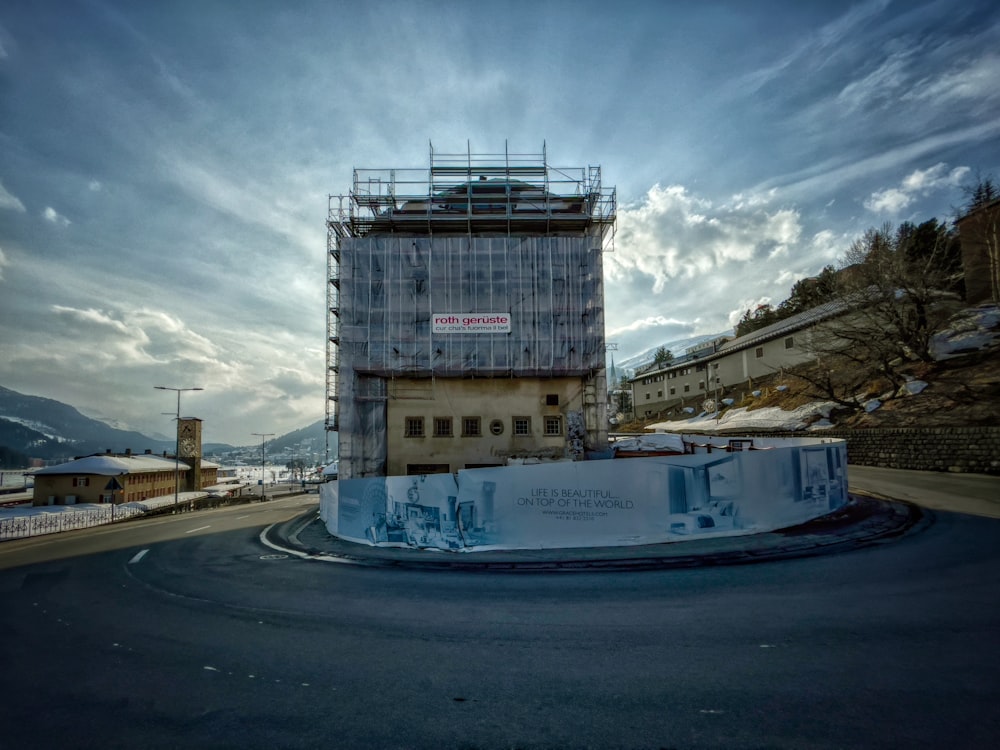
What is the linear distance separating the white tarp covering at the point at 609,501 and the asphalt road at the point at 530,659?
2.38m

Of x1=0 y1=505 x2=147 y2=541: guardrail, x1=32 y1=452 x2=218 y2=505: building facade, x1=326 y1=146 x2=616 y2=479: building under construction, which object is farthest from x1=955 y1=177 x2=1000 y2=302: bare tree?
x1=32 y1=452 x2=218 y2=505: building facade

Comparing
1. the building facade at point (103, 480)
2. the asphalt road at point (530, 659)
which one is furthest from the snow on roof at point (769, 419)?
the building facade at point (103, 480)

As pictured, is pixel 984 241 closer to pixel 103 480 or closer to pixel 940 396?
pixel 940 396

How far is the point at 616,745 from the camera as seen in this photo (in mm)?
4031

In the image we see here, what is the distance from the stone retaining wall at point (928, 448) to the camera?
20453 mm

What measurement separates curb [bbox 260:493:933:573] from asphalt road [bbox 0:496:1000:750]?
0.72 meters

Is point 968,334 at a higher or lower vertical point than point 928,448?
higher

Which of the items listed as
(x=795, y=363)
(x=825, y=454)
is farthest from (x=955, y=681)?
(x=795, y=363)

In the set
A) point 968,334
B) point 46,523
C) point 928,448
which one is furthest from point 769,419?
point 46,523

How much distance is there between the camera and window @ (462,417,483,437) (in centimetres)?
2481

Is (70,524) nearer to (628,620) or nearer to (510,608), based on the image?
(510,608)

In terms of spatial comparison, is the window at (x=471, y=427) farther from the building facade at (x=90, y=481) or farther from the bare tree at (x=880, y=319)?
the building facade at (x=90, y=481)

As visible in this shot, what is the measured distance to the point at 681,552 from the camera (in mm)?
11398

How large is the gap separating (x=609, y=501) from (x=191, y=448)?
78.3m
